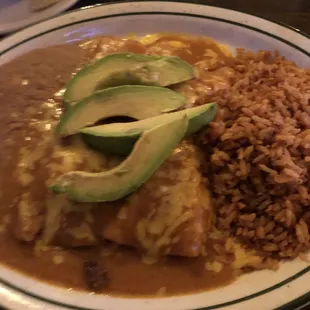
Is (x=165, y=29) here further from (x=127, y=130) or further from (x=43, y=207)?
(x=43, y=207)

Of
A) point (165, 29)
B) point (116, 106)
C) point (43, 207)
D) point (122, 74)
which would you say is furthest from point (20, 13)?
point (43, 207)

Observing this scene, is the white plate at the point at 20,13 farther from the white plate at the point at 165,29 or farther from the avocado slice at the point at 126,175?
the avocado slice at the point at 126,175

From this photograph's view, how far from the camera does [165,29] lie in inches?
95.4

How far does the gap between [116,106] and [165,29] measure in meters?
0.95

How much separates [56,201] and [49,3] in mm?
1488

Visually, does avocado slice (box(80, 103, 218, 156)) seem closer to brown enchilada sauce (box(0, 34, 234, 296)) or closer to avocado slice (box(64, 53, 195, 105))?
brown enchilada sauce (box(0, 34, 234, 296))

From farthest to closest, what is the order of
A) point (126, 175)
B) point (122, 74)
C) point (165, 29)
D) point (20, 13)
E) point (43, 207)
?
point (20, 13) → point (165, 29) → point (122, 74) → point (43, 207) → point (126, 175)

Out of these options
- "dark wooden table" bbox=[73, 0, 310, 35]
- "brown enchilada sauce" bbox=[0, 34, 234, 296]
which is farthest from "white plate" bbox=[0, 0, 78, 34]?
"brown enchilada sauce" bbox=[0, 34, 234, 296]

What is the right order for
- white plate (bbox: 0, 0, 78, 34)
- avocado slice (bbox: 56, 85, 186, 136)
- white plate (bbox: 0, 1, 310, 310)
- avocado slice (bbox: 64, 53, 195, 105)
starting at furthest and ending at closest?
1. white plate (bbox: 0, 0, 78, 34)
2. avocado slice (bbox: 64, 53, 195, 105)
3. avocado slice (bbox: 56, 85, 186, 136)
4. white plate (bbox: 0, 1, 310, 310)

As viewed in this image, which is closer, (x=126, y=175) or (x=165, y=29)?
(x=126, y=175)

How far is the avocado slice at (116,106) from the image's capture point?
63.4 inches

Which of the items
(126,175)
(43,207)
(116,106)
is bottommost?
(43,207)

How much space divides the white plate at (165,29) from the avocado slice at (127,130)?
48cm

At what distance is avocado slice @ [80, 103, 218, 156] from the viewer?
4.99ft
